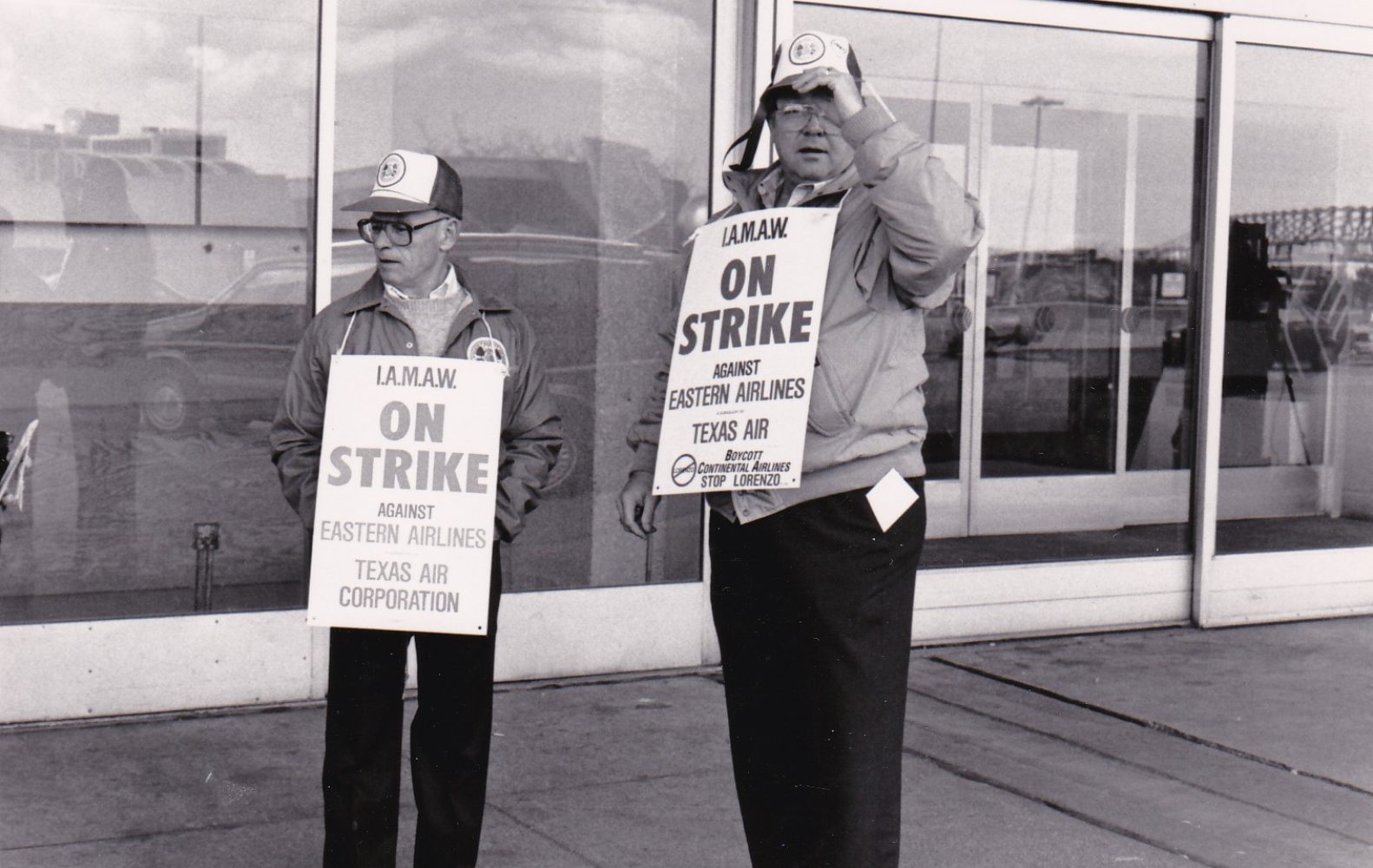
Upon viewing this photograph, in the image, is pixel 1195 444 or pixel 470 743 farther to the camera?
pixel 1195 444

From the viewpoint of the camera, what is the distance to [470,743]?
12.9 ft

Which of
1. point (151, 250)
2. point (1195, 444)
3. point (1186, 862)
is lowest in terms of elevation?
point (1186, 862)

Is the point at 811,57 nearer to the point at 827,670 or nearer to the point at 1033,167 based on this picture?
the point at 827,670

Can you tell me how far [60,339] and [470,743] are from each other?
102 inches

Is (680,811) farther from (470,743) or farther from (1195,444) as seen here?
(1195,444)

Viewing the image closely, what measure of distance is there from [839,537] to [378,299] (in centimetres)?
126

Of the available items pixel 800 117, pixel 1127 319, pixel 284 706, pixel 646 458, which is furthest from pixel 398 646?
pixel 1127 319

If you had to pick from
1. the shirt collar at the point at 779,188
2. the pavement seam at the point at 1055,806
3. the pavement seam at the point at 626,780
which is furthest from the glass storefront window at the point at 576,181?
the shirt collar at the point at 779,188

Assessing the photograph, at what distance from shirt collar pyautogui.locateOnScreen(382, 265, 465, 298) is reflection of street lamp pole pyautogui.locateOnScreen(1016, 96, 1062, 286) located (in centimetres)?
400

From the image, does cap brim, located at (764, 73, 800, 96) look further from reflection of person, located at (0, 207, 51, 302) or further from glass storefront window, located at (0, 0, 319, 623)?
→ reflection of person, located at (0, 207, 51, 302)

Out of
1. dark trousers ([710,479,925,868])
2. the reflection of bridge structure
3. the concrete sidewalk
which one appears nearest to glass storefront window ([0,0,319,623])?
the concrete sidewalk

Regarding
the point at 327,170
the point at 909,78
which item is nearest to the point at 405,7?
the point at 327,170

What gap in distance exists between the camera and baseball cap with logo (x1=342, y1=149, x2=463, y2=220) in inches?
153

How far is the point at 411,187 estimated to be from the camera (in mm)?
3898
